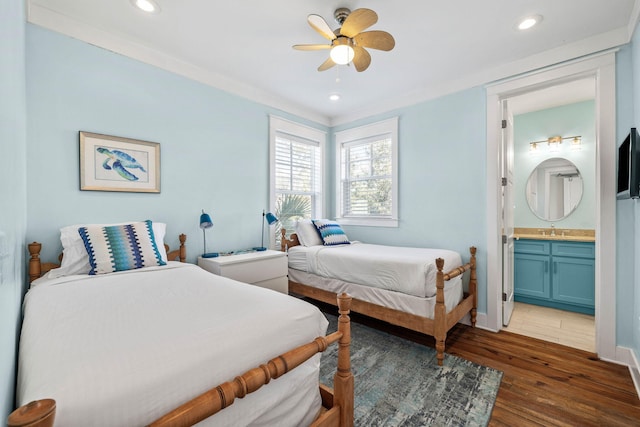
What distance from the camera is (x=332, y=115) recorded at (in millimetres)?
4348

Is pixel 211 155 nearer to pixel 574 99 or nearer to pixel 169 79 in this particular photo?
pixel 169 79

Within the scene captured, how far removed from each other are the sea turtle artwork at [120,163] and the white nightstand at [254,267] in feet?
3.28

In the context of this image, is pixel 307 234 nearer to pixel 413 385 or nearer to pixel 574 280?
pixel 413 385

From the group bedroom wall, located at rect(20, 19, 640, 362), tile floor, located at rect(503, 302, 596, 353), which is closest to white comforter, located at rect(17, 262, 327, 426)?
bedroom wall, located at rect(20, 19, 640, 362)

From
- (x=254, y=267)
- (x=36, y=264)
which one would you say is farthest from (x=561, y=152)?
(x=36, y=264)

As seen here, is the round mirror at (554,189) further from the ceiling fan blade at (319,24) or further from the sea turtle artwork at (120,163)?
the sea turtle artwork at (120,163)

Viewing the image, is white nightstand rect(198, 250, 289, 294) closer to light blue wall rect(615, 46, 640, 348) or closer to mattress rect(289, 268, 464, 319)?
mattress rect(289, 268, 464, 319)

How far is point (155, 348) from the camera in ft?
3.05

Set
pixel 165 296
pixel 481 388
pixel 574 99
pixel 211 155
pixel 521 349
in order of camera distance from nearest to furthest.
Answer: pixel 165 296
pixel 481 388
pixel 521 349
pixel 211 155
pixel 574 99

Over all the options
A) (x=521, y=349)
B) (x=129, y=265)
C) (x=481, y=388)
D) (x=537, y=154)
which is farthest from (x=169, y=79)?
(x=537, y=154)

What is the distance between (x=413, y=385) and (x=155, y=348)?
1.74 metres

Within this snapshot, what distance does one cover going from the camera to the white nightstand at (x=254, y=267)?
2643mm

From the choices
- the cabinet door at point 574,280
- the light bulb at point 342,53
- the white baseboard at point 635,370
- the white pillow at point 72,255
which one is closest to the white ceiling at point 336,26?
the light bulb at point 342,53

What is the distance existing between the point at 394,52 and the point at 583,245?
124 inches
